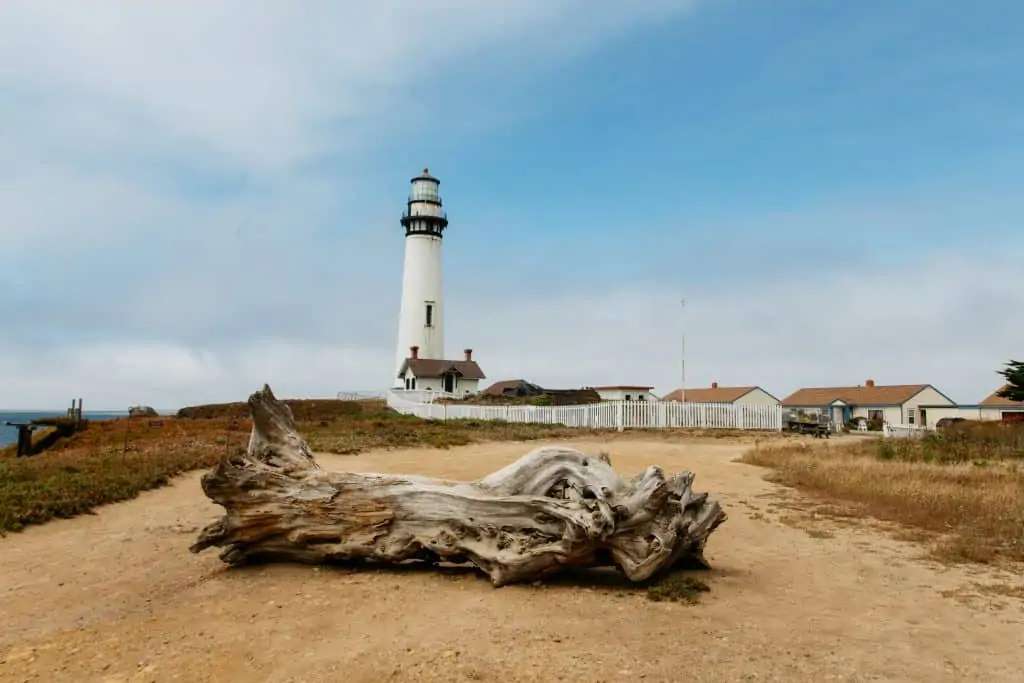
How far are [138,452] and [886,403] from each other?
51048 millimetres

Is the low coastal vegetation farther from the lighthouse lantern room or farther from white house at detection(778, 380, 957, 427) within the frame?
white house at detection(778, 380, 957, 427)

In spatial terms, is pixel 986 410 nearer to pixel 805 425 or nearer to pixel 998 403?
pixel 998 403

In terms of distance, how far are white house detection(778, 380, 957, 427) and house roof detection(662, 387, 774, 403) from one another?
659cm

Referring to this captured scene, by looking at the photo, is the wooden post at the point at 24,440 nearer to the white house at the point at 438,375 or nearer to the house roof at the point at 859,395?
the white house at the point at 438,375

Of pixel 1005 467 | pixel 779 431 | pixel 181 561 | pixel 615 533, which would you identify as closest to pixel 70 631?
pixel 181 561

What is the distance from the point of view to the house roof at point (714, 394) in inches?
2178

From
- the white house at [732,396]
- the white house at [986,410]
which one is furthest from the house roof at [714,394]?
the white house at [986,410]

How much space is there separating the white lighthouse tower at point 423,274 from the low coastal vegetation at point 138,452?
20.3m

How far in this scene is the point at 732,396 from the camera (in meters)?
55.8

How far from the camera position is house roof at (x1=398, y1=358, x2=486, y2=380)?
5056 cm

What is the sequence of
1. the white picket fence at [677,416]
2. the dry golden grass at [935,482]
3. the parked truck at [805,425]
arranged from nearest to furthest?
the dry golden grass at [935,482] → the parked truck at [805,425] → the white picket fence at [677,416]

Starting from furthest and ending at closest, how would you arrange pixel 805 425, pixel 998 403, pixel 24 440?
pixel 998 403, pixel 805 425, pixel 24 440

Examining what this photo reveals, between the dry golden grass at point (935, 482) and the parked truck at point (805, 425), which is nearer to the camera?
the dry golden grass at point (935, 482)

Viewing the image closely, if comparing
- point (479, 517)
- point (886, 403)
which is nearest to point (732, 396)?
point (886, 403)
